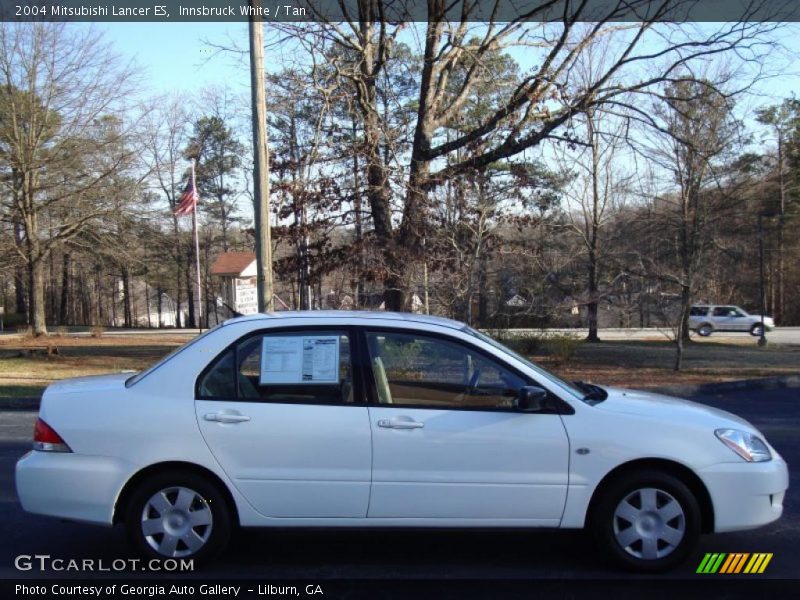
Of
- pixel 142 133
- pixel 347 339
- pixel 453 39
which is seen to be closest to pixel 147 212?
pixel 142 133

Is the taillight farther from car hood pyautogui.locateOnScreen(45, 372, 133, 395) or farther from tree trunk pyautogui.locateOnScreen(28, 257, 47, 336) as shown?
tree trunk pyautogui.locateOnScreen(28, 257, 47, 336)

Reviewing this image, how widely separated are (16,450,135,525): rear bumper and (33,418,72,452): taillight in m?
0.04

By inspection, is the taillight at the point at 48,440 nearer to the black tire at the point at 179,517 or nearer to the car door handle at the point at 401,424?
the black tire at the point at 179,517

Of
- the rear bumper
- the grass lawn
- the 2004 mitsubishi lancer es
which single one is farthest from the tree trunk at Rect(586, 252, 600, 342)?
the rear bumper

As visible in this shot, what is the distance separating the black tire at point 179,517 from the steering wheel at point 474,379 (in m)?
1.68

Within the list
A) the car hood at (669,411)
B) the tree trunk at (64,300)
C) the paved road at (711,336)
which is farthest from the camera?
the tree trunk at (64,300)

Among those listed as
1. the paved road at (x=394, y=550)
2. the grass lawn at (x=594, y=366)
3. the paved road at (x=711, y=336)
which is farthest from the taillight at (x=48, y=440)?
the paved road at (x=711, y=336)

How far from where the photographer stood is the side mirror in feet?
14.4

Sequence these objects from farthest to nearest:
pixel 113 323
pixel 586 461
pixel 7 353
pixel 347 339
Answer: pixel 113 323, pixel 7 353, pixel 347 339, pixel 586 461

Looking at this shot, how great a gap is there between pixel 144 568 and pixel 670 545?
3115 mm

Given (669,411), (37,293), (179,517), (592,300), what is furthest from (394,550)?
(37,293)

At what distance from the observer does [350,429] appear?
14.4 feet

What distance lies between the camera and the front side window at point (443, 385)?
456cm

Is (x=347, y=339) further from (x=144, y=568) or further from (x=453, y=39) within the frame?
(x=453, y=39)
